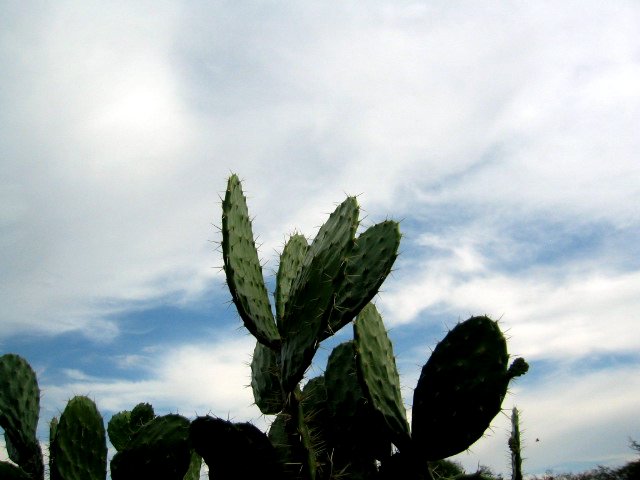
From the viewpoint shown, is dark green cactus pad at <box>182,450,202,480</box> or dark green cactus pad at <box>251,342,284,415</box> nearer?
dark green cactus pad at <box>251,342,284,415</box>

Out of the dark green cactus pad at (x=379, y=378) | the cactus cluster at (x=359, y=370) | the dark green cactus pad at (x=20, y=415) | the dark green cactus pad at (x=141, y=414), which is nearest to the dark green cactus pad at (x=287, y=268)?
the cactus cluster at (x=359, y=370)

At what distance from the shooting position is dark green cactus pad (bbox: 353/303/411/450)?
2.58 m

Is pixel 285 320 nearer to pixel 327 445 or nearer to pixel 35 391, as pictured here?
pixel 327 445

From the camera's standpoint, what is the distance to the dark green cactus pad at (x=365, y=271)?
98.3 inches

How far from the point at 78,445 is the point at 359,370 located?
1.42m

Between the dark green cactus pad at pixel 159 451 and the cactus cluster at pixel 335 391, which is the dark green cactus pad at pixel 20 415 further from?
the dark green cactus pad at pixel 159 451

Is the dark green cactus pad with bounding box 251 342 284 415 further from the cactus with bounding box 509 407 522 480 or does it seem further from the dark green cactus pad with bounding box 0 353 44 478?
the dark green cactus pad with bounding box 0 353 44 478

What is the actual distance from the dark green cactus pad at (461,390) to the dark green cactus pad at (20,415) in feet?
7.53

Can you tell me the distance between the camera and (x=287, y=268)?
3170mm

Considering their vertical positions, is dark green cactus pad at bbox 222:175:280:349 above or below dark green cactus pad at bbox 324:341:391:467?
above

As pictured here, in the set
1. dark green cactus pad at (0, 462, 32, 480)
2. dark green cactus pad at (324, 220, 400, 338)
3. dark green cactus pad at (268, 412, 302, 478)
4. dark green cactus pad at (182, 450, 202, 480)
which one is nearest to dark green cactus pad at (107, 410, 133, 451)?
dark green cactus pad at (182, 450, 202, 480)

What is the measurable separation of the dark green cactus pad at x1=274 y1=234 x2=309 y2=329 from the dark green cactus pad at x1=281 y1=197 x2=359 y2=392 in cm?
28

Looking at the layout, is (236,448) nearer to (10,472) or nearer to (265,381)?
(265,381)

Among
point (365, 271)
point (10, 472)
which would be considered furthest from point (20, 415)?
point (365, 271)
